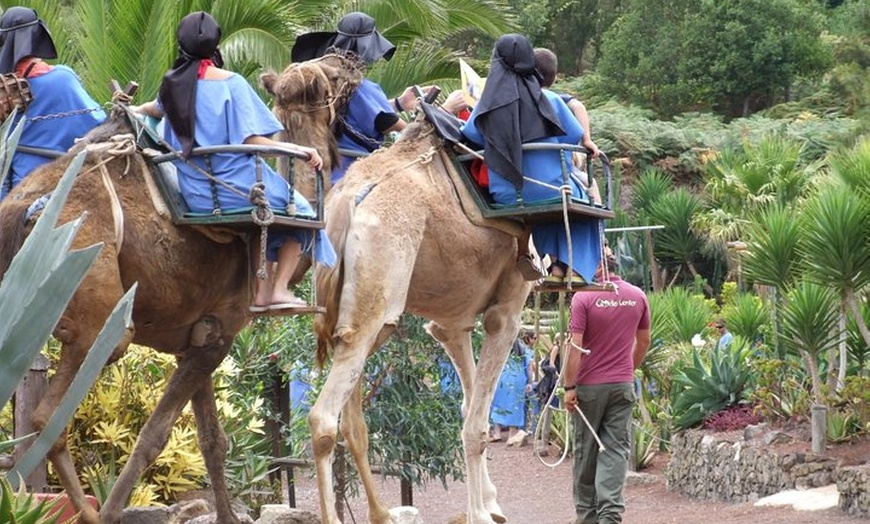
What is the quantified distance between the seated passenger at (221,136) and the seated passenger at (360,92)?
3.64 feet

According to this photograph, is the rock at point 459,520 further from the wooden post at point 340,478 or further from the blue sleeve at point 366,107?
the wooden post at point 340,478

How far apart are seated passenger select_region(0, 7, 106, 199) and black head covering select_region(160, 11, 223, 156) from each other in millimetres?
658

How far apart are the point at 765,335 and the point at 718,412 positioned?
1724mm

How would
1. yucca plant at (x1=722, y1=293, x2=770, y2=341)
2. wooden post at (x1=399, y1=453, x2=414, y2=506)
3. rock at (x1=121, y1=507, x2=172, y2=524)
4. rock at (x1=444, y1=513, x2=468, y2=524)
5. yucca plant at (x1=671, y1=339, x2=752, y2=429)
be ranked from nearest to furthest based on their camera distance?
rock at (x1=121, y1=507, x2=172, y2=524)
rock at (x1=444, y1=513, x2=468, y2=524)
wooden post at (x1=399, y1=453, x2=414, y2=506)
yucca plant at (x1=671, y1=339, x2=752, y2=429)
yucca plant at (x1=722, y1=293, x2=770, y2=341)

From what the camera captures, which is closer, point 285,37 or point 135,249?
point 135,249

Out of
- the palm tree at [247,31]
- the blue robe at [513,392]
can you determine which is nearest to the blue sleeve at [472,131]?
the palm tree at [247,31]

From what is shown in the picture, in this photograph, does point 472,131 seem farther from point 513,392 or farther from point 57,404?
point 513,392

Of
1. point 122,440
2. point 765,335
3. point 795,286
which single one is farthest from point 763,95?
point 122,440

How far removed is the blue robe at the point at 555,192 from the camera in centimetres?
830

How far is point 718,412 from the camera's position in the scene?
18.3 meters

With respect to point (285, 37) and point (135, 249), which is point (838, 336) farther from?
point (135, 249)

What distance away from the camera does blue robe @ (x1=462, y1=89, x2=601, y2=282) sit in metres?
8.30

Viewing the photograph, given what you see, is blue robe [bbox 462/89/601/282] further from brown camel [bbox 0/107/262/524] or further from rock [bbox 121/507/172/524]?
rock [bbox 121/507/172/524]

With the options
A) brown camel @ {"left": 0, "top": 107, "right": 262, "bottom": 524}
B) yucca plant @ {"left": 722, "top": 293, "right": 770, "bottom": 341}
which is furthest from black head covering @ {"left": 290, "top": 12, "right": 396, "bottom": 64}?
yucca plant @ {"left": 722, "top": 293, "right": 770, "bottom": 341}
